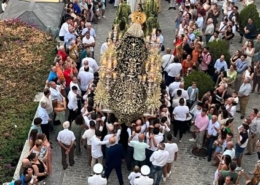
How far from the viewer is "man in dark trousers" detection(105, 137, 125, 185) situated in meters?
14.2

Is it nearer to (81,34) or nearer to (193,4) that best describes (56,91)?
(81,34)

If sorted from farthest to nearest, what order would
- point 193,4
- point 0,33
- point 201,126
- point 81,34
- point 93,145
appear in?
point 193,4
point 0,33
point 81,34
point 201,126
point 93,145

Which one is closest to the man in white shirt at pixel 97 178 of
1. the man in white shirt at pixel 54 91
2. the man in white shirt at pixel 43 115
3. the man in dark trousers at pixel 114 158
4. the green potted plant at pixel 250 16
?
the man in dark trousers at pixel 114 158

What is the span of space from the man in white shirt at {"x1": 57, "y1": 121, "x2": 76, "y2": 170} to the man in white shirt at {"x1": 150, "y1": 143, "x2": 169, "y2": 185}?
82.1 inches

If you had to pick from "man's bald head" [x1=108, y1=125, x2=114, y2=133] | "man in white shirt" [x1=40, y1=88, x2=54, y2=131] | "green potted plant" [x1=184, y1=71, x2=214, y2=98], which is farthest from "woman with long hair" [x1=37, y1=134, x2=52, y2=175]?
"green potted plant" [x1=184, y1=71, x2=214, y2=98]

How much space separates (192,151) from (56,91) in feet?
13.5

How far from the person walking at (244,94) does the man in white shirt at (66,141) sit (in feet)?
18.4

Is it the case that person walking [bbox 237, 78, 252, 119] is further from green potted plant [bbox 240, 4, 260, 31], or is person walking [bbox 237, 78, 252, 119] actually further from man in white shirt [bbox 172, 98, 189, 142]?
green potted plant [bbox 240, 4, 260, 31]

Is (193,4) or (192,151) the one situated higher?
(193,4)

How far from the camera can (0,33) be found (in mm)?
21828

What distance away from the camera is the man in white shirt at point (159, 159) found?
1411 cm

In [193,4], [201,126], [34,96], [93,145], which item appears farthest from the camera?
[193,4]

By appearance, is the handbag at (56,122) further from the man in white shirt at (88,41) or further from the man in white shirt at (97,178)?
the man in white shirt at (88,41)

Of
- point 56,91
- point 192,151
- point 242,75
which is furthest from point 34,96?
point 242,75
